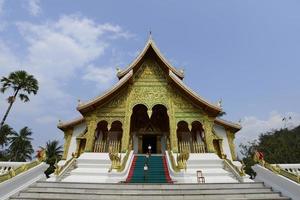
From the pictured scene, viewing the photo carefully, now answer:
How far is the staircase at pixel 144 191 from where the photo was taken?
231 inches

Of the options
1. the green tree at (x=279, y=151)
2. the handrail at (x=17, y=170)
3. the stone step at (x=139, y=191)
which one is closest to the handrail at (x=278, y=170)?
the stone step at (x=139, y=191)

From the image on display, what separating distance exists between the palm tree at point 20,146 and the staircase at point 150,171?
97.5 feet

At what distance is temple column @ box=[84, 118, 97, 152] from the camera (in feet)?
39.7

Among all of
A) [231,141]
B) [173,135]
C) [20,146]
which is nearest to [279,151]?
[231,141]

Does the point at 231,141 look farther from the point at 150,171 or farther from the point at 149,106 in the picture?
the point at 150,171

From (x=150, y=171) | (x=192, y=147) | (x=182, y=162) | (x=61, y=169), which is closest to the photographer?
(x=61, y=169)

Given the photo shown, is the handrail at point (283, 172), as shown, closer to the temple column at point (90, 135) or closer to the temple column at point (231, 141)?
the temple column at point (231, 141)

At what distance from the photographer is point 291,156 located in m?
27.7

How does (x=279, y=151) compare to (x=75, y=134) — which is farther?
(x=279, y=151)

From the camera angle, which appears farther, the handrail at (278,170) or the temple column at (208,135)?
the temple column at (208,135)

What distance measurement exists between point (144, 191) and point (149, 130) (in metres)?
9.00

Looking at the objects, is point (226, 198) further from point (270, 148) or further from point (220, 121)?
point (270, 148)

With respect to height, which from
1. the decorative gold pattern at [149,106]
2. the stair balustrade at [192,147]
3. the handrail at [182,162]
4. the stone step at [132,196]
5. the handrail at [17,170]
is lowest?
the stone step at [132,196]

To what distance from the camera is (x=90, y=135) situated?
12.5m
